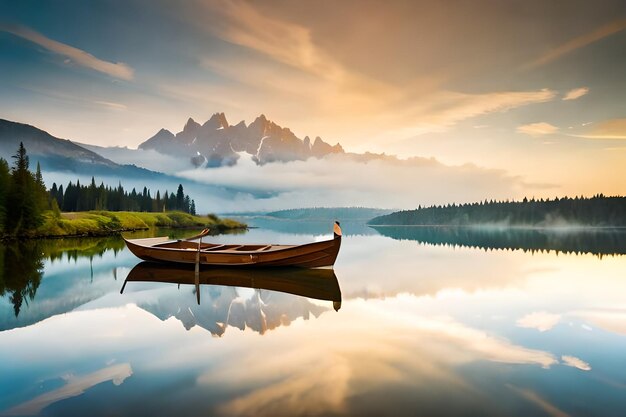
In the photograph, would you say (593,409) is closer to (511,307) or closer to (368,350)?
(368,350)

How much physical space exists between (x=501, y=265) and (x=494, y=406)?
2907 centimetres

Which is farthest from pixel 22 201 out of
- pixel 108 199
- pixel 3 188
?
pixel 108 199

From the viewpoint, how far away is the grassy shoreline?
65688mm

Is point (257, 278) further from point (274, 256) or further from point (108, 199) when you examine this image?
point (108, 199)

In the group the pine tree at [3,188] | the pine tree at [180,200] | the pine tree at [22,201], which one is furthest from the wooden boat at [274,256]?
the pine tree at [180,200]

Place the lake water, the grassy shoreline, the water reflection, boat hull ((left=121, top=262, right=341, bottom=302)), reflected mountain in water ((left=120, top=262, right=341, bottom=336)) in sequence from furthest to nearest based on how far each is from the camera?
the grassy shoreline, boat hull ((left=121, top=262, right=341, bottom=302)), the water reflection, reflected mountain in water ((left=120, top=262, right=341, bottom=336)), the lake water

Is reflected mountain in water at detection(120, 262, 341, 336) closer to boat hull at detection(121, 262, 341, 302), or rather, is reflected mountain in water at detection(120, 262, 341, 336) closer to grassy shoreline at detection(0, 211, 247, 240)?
boat hull at detection(121, 262, 341, 302)

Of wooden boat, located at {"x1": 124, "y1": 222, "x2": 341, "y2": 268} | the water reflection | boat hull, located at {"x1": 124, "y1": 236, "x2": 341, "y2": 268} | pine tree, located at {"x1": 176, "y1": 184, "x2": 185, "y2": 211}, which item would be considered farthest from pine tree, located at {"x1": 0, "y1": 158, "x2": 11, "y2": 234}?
pine tree, located at {"x1": 176, "y1": 184, "x2": 185, "y2": 211}

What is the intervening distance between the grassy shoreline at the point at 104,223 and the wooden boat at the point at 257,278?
4324cm

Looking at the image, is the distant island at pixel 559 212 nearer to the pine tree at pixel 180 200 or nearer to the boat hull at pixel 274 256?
the pine tree at pixel 180 200

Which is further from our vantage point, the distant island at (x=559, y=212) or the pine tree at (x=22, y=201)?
the distant island at (x=559, y=212)

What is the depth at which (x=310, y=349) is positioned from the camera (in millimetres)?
11172

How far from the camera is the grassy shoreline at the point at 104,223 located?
216 feet

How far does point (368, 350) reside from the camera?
36.3ft
